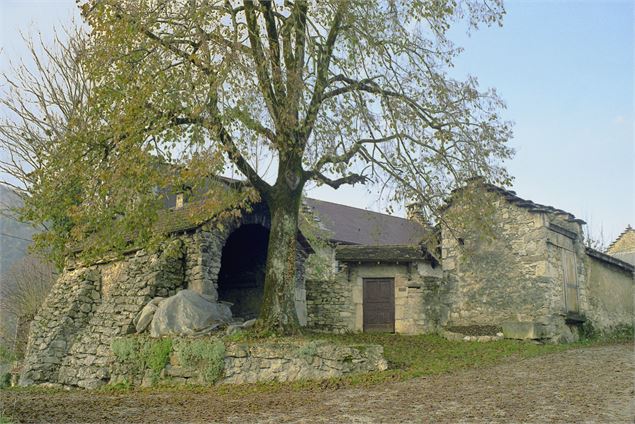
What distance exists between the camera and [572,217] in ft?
55.0

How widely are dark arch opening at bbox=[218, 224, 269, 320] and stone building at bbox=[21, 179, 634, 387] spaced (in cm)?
3

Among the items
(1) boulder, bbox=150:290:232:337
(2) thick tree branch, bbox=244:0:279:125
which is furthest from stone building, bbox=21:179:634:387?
(2) thick tree branch, bbox=244:0:279:125

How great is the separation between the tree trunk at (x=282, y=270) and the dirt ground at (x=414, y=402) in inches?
88.6

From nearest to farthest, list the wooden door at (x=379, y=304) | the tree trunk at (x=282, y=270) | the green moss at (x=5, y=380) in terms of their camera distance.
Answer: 1. the tree trunk at (x=282, y=270)
2. the green moss at (x=5, y=380)
3. the wooden door at (x=379, y=304)

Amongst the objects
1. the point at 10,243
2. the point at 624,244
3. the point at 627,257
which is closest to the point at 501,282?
the point at 627,257

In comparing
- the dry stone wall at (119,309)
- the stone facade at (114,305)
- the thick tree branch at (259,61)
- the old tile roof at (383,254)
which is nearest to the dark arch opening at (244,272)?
the stone facade at (114,305)

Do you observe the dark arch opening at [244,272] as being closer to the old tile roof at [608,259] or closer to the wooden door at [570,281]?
the wooden door at [570,281]

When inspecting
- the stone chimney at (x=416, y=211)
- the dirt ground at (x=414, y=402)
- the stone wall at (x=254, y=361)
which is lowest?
the dirt ground at (x=414, y=402)

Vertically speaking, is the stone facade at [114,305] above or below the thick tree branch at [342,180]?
below

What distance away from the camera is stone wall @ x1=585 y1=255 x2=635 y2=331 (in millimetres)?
17188

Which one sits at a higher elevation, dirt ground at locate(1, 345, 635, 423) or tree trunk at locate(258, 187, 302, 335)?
tree trunk at locate(258, 187, 302, 335)

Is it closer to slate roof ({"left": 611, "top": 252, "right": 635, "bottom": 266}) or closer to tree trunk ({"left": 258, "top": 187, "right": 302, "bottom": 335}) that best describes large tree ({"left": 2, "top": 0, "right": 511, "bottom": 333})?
tree trunk ({"left": 258, "top": 187, "right": 302, "bottom": 335})

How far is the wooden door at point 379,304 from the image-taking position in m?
19.3

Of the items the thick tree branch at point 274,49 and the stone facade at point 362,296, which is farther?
the stone facade at point 362,296
